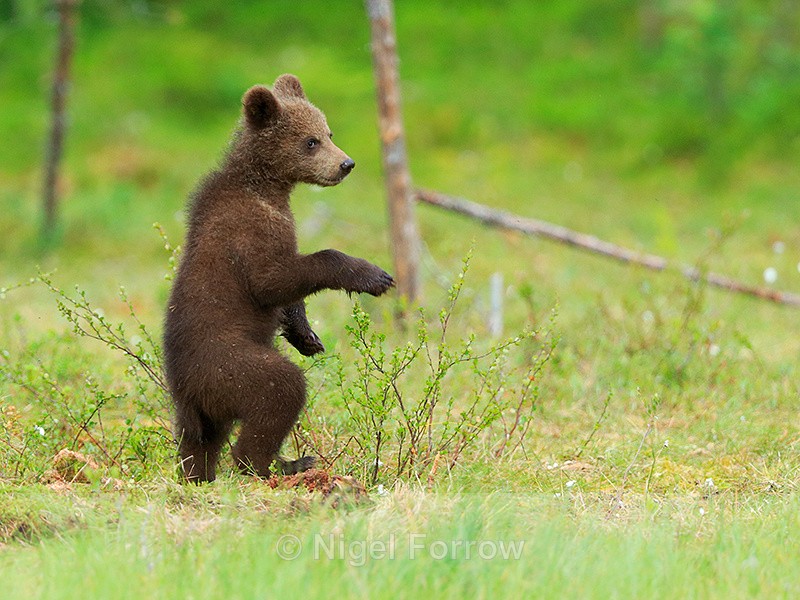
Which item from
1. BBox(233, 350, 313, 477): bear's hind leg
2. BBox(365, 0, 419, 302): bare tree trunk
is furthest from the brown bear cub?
BBox(365, 0, 419, 302): bare tree trunk

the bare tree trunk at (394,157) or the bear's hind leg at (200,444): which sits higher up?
the bare tree trunk at (394,157)

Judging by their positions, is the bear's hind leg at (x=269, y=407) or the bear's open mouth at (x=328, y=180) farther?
the bear's open mouth at (x=328, y=180)

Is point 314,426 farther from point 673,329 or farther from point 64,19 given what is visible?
point 64,19

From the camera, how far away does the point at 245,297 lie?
536 centimetres

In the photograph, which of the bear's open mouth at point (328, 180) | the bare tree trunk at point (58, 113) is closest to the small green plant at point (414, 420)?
the bear's open mouth at point (328, 180)

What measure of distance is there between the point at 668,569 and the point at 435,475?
1.52m

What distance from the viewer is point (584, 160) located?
17.5 metres

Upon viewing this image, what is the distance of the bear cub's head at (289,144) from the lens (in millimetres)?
5707

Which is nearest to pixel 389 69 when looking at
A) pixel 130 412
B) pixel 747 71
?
pixel 130 412

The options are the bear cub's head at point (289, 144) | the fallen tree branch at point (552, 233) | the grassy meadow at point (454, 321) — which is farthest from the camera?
the fallen tree branch at point (552, 233)

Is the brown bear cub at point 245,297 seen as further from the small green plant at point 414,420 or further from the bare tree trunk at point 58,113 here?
the bare tree trunk at point 58,113

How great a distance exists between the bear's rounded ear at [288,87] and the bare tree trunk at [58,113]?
30.4ft

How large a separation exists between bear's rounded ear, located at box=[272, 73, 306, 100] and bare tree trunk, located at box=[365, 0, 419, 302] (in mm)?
3561

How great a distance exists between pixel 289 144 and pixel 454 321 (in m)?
3.93
